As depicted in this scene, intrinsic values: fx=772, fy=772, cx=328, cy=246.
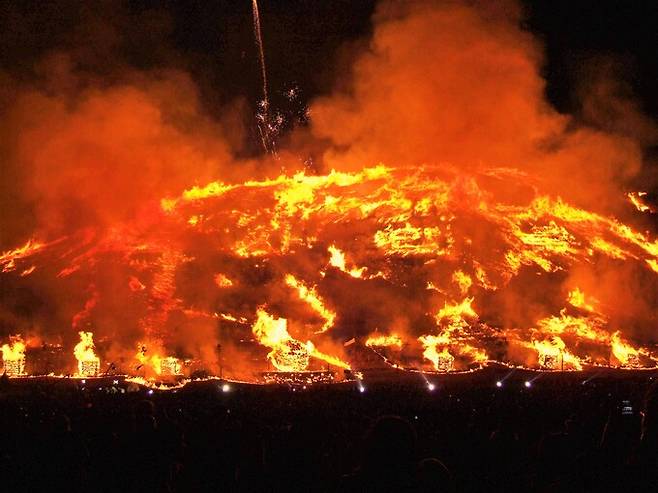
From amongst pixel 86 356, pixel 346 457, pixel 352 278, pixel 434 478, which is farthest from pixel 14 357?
pixel 434 478

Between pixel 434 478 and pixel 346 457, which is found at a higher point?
pixel 346 457

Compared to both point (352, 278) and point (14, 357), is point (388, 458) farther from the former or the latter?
point (14, 357)

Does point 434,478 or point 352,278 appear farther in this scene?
point 352,278

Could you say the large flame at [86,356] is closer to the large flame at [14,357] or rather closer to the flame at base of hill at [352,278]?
the flame at base of hill at [352,278]

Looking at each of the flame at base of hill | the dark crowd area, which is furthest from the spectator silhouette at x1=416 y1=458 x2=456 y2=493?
the flame at base of hill

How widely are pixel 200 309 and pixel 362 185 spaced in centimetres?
1864

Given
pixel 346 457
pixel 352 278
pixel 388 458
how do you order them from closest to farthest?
pixel 388 458 → pixel 346 457 → pixel 352 278

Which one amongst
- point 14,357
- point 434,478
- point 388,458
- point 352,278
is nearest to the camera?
point 388,458

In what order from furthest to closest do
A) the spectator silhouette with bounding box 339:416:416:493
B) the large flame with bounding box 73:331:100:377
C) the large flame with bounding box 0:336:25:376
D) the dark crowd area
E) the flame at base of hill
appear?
the large flame with bounding box 0:336:25:376
the flame at base of hill
the large flame with bounding box 73:331:100:377
the dark crowd area
the spectator silhouette with bounding box 339:416:416:493

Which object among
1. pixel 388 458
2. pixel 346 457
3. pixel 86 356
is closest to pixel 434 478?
pixel 388 458

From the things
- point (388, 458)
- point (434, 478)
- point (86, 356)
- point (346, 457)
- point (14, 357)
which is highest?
point (14, 357)

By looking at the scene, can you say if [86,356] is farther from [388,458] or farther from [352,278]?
[388,458]

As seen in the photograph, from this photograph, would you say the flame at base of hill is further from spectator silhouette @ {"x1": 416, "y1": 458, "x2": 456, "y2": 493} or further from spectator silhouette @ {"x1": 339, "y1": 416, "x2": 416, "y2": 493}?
spectator silhouette @ {"x1": 339, "y1": 416, "x2": 416, "y2": 493}

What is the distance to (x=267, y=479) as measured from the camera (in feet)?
26.1
